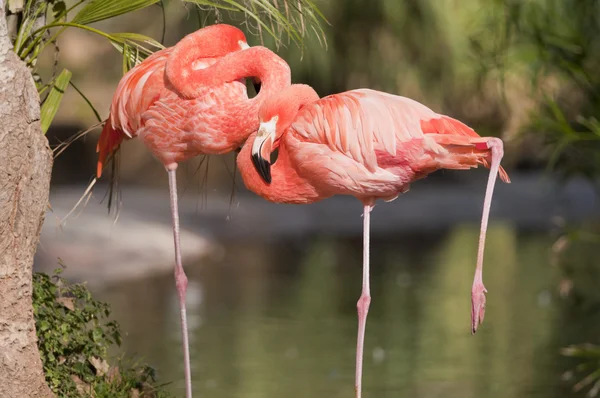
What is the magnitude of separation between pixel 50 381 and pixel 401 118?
167cm

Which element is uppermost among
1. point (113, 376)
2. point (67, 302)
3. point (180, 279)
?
point (180, 279)

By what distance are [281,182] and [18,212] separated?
0.89 m

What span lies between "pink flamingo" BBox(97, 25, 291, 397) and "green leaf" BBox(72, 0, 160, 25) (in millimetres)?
218

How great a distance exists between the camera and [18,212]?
3.45 meters

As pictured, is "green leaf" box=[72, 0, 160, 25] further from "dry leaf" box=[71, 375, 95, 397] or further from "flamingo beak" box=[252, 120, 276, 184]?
"dry leaf" box=[71, 375, 95, 397]

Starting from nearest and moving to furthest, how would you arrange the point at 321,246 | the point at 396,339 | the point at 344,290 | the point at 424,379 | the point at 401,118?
the point at 401,118 < the point at 424,379 < the point at 396,339 < the point at 344,290 < the point at 321,246

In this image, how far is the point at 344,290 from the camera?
878 centimetres

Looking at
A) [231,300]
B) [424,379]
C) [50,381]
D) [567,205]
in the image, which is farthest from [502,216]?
[50,381]

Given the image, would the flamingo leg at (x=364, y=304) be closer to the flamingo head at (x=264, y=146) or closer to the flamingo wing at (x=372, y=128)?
the flamingo wing at (x=372, y=128)

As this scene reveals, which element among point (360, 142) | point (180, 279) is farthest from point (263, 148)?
point (180, 279)

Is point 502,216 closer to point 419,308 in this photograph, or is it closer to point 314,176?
point 419,308

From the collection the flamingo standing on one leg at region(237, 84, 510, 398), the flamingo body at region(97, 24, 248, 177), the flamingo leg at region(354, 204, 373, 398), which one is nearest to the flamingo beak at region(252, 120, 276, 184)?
the flamingo standing on one leg at region(237, 84, 510, 398)

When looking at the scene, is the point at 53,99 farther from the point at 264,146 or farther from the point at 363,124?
the point at 363,124

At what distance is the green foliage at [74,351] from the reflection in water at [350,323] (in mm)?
1411
